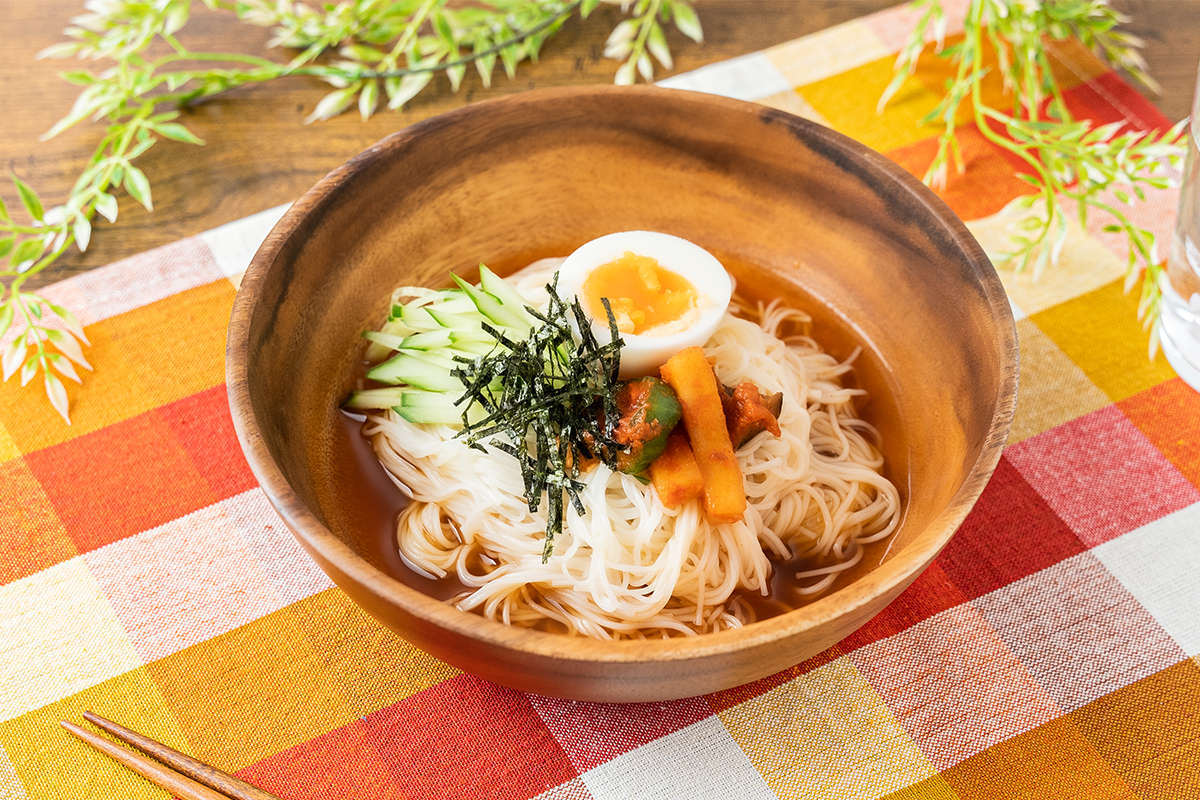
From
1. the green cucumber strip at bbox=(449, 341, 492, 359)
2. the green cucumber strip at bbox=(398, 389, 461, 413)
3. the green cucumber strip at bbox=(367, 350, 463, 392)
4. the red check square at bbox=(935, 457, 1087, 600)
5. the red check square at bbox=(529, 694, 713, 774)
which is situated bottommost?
the red check square at bbox=(935, 457, 1087, 600)

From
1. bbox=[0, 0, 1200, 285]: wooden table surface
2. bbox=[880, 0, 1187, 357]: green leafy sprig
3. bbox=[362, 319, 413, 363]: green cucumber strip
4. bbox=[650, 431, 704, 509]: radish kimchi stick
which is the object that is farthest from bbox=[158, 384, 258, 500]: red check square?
bbox=[880, 0, 1187, 357]: green leafy sprig

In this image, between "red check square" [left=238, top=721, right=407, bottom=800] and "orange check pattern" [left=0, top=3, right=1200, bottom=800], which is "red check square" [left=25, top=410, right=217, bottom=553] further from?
"red check square" [left=238, top=721, right=407, bottom=800]

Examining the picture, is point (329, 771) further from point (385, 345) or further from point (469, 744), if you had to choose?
point (385, 345)

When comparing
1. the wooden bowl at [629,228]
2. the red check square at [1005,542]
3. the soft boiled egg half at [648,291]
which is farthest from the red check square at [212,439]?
the red check square at [1005,542]

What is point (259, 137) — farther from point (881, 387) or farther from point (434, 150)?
point (881, 387)

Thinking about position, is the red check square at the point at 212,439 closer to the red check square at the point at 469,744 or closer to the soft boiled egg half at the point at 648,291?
the red check square at the point at 469,744

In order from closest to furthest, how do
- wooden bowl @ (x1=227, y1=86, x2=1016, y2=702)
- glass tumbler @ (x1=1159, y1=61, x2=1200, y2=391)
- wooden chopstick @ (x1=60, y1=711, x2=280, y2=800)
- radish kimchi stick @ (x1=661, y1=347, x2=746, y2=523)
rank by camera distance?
wooden bowl @ (x1=227, y1=86, x2=1016, y2=702) → wooden chopstick @ (x1=60, y1=711, x2=280, y2=800) → radish kimchi stick @ (x1=661, y1=347, x2=746, y2=523) → glass tumbler @ (x1=1159, y1=61, x2=1200, y2=391)

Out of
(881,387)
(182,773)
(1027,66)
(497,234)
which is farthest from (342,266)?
(1027,66)
